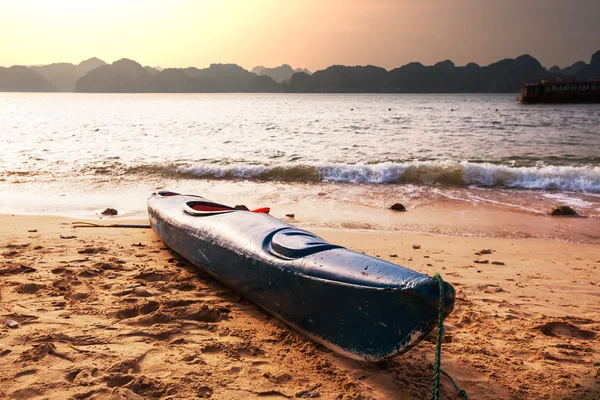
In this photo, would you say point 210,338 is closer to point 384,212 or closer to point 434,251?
point 434,251

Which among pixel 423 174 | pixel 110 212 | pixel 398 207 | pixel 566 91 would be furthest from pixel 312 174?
pixel 566 91

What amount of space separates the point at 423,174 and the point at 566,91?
51.1 metres

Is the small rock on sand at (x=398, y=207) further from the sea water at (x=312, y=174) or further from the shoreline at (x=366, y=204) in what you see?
the sea water at (x=312, y=174)

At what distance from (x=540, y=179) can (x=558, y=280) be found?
710cm

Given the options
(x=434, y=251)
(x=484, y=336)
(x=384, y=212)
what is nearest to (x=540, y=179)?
(x=384, y=212)

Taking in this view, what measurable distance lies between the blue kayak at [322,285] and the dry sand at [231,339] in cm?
19

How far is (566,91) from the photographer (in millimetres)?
52812

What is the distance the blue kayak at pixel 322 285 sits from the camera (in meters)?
2.46

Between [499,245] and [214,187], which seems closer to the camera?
[499,245]

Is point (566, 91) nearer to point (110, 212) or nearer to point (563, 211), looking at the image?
point (563, 211)

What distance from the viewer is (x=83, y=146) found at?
58.2ft

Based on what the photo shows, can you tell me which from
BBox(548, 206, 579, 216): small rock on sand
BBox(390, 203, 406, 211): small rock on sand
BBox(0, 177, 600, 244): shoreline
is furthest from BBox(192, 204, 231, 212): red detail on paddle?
BBox(548, 206, 579, 216): small rock on sand

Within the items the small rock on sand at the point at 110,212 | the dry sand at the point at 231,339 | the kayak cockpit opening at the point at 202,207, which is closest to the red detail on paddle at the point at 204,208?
the kayak cockpit opening at the point at 202,207

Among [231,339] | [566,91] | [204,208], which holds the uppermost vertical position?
[566,91]
